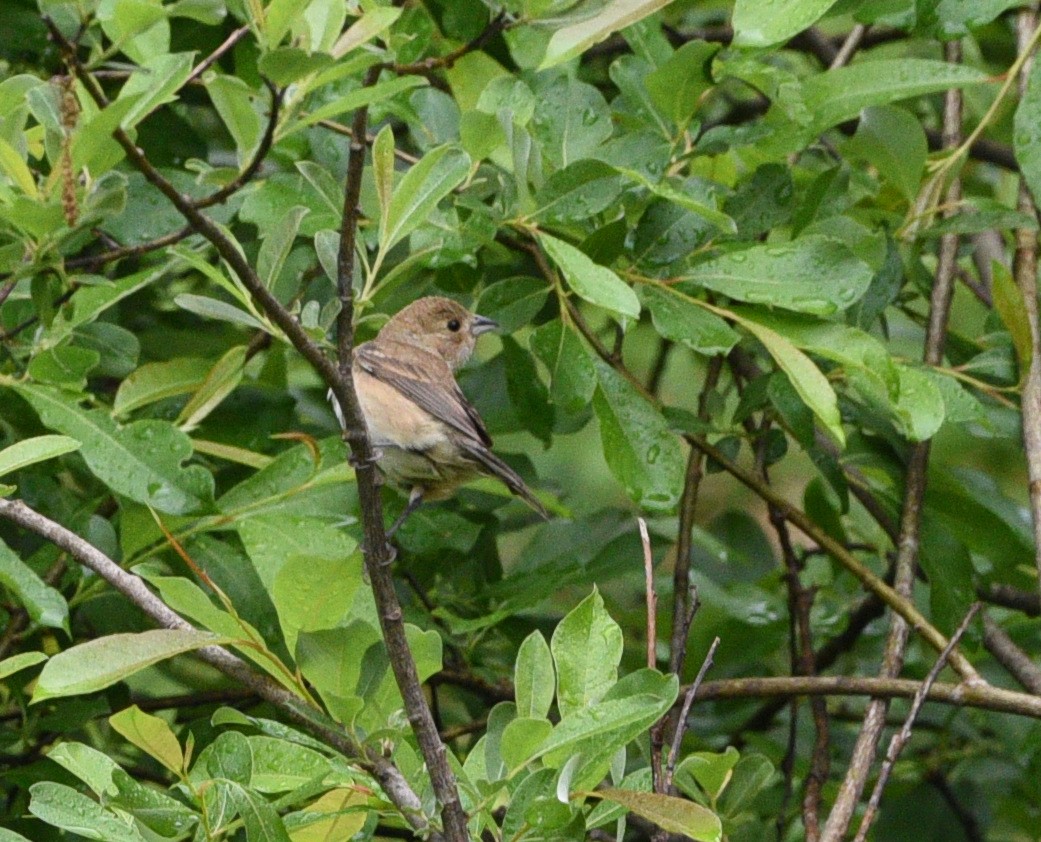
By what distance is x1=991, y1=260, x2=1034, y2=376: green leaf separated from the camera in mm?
3705

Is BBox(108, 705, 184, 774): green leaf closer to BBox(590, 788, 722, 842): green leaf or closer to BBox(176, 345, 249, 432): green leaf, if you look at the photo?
BBox(590, 788, 722, 842): green leaf

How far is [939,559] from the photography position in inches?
151

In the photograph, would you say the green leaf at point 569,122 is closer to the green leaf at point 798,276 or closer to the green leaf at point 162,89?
the green leaf at point 798,276

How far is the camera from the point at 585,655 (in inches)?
99.0

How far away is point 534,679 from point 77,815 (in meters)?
0.75

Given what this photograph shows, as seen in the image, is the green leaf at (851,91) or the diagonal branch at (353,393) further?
the green leaf at (851,91)

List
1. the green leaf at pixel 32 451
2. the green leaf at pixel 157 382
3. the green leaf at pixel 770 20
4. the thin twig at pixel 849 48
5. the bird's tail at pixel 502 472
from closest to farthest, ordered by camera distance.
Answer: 1. the green leaf at pixel 32 451
2. the green leaf at pixel 770 20
3. the green leaf at pixel 157 382
4. the bird's tail at pixel 502 472
5. the thin twig at pixel 849 48

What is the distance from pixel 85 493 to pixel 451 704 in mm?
1450

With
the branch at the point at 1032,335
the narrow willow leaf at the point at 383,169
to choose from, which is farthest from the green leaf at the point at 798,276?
the narrow willow leaf at the point at 383,169


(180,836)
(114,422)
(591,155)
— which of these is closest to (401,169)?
(591,155)

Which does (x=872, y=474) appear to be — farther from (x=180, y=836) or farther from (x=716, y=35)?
(x=180, y=836)

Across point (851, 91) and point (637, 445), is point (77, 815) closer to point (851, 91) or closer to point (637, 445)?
point (637, 445)

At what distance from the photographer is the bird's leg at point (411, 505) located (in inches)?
147

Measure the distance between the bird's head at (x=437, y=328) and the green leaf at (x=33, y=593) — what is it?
6.11 ft
